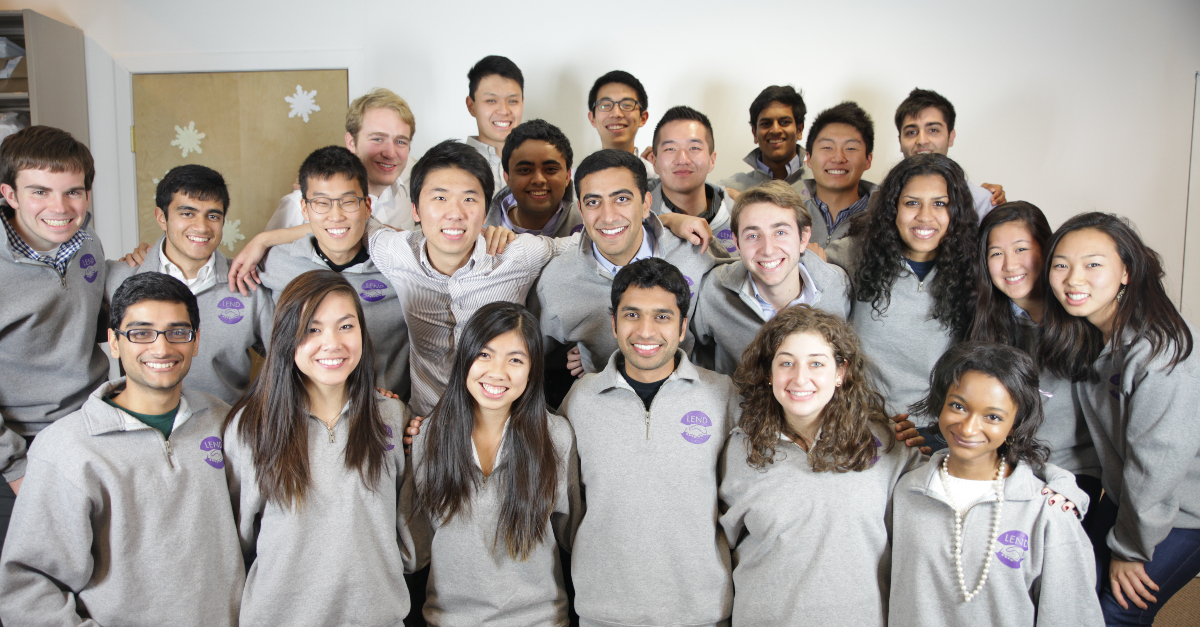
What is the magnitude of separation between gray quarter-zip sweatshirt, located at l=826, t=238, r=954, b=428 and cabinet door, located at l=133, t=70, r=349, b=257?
323 cm

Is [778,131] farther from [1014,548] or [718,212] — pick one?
[1014,548]

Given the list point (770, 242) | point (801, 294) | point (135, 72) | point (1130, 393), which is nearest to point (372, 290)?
point (770, 242)

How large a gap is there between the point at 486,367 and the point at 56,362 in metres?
1.49

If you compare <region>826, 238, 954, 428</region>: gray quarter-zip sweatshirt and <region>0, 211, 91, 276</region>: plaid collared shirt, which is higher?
<region>0, 211, 91, 276</region>: plaid collared shirt

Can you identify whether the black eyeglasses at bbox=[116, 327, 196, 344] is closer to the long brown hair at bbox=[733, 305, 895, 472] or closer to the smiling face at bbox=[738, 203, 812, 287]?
the long brown hair at bbox=[733, 305, 895, 472]

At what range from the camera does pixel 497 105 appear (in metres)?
3.61

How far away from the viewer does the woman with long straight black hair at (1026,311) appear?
2219mm

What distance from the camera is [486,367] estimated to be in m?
2.03

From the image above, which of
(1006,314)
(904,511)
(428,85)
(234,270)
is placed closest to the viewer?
(904,511)

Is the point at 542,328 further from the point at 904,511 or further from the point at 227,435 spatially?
the point at 904,511

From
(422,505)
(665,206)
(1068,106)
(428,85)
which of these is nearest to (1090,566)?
(422,505)

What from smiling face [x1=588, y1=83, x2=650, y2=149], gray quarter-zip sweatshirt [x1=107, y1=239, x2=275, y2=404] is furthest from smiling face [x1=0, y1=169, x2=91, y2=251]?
smiling face [x1=588, y1=83, x2=650, y2=149]

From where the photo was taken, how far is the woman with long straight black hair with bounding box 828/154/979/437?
2359 mm

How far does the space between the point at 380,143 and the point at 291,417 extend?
1.72 m
